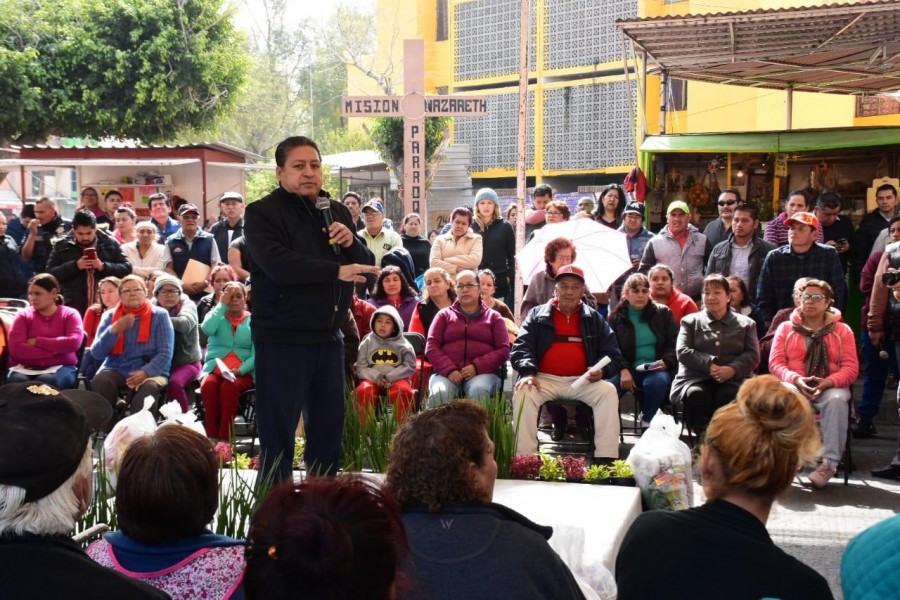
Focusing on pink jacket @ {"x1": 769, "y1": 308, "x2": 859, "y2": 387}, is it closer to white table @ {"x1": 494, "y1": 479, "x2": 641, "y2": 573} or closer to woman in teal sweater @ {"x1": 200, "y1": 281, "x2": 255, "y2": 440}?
white table @ {"x1": 494, "y1": 479, "x2": 641, "y2": 573}

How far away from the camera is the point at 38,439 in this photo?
2.24 meters

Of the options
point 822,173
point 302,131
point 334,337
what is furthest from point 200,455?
point 302,131

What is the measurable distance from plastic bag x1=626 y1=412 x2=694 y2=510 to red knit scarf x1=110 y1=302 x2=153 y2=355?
441 cm

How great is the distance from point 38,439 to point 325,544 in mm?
854

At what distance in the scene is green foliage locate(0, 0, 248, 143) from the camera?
82.0 feet

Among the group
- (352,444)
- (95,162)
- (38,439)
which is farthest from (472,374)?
(95,162)

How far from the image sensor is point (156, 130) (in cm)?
2784

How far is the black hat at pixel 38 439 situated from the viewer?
2.22m

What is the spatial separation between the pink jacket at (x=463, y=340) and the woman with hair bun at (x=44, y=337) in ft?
9.78

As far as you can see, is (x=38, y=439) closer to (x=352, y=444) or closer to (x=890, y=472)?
(x=352, y=444)

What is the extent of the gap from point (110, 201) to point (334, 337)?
32.9 ft

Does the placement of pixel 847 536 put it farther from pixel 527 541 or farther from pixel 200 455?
pixel 200 455

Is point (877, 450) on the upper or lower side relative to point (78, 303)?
lower

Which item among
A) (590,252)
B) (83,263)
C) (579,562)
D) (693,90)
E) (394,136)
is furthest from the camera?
(693,90)
